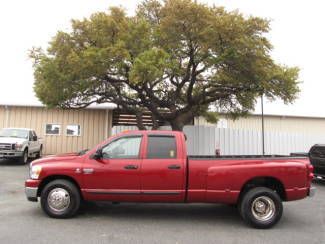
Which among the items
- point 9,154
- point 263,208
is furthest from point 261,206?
point 9,154

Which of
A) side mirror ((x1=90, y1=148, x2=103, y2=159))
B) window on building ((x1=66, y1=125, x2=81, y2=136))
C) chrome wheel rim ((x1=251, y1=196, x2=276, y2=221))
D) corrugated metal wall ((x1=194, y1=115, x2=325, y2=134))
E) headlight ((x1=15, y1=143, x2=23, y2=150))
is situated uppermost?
corrugated metal wall ((x1=194, y1=115, x2=325, y2=134))

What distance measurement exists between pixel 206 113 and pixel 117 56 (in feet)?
25.1

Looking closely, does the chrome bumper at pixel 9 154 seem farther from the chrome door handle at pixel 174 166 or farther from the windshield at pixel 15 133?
the chrome door handle at pixel 174 166

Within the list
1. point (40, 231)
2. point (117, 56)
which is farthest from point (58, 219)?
point (117, 56)

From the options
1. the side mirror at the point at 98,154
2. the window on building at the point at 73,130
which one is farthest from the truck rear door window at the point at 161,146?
the window on building at the point at 73,130

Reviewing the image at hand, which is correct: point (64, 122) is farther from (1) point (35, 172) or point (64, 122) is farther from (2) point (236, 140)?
(1) point (35, 172)

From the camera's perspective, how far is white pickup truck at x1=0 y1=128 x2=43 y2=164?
16906 mm

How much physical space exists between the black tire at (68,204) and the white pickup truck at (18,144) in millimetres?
10827

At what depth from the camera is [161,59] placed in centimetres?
1391

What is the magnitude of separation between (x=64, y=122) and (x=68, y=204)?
15.4m

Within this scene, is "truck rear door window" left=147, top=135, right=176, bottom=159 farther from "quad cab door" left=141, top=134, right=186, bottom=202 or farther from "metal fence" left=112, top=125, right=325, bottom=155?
"metal fence" left=112, top=125, right=325, bottom=155

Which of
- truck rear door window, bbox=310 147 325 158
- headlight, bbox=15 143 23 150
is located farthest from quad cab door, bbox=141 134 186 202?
headlight, bbox=15 143 23 150

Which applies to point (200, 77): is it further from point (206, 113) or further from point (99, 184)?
point (99, 184)

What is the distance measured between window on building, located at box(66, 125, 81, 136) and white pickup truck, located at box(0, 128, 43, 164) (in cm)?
260
